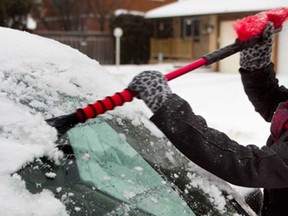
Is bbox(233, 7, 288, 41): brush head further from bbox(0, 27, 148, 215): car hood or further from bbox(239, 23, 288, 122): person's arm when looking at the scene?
bbox(0, 27, 148, 215): car hood

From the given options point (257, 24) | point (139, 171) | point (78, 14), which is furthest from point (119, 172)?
point (78, 14)

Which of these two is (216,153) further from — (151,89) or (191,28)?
(191,28)

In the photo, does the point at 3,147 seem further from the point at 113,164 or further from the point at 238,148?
the point at 238,148

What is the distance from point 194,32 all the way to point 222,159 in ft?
62.1

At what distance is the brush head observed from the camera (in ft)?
5.86

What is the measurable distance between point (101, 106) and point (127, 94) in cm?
10

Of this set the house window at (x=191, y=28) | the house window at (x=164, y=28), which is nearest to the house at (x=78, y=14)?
the house window at (x=164, y=28)

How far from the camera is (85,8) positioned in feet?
74.3

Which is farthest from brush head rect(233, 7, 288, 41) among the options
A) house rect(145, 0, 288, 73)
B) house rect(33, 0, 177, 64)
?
house rect(33, 0, 177, 64)

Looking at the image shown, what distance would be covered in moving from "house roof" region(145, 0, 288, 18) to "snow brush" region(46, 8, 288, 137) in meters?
13.3

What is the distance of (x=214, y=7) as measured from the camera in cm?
1714

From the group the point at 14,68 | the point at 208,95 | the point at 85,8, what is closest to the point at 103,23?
the point at 85,8

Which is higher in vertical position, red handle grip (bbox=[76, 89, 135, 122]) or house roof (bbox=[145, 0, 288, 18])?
house roof (bbox=[145, 0, 288, 18])

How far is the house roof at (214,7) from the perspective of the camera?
15.3 metres
